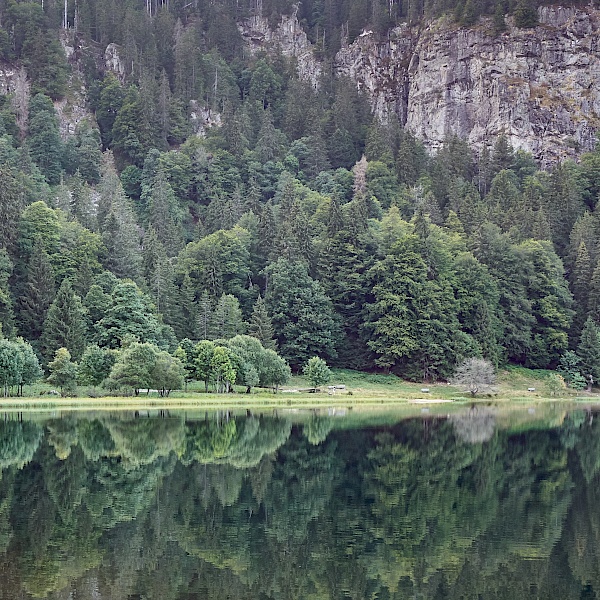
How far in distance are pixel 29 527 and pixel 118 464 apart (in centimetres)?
1449

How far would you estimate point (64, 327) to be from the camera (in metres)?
102

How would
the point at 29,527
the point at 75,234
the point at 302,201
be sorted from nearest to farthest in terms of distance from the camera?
the point at 29,527, the point at 75,234, the point at 302,201

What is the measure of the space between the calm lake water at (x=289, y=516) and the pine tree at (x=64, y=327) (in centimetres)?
3890

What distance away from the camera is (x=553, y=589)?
1070 inches

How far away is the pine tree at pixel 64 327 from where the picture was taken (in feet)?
331

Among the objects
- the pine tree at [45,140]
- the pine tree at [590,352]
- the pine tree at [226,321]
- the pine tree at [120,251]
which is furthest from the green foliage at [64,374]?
the pine tree at [45,140]

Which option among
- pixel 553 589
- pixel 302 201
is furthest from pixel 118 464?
pixel 302 201

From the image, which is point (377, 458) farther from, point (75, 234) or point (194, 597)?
point (75, 234)

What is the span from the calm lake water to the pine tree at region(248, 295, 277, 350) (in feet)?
186

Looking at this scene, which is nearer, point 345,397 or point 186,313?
point 345,397

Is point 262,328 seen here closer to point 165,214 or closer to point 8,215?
point 8,215

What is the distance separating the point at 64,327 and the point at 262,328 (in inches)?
1040

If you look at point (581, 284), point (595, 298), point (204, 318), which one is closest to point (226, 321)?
point (204, 318)

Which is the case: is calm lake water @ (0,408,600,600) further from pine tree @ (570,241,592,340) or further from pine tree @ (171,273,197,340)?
pine tree @ (570,241,592,340)
